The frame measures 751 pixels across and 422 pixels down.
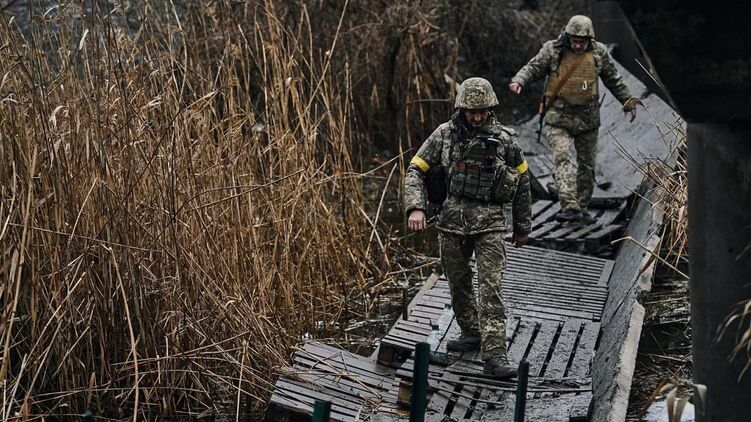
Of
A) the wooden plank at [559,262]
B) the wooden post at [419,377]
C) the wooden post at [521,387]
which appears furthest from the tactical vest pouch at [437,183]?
the wooden post at [419,377]

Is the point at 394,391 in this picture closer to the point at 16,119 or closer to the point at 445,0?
the point at 16,119

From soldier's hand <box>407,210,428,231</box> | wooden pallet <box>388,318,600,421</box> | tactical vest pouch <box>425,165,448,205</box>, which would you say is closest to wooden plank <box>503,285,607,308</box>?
wooden pallet <box>388,318,600,421</box>

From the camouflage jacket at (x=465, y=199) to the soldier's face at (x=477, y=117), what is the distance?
4 centimetres

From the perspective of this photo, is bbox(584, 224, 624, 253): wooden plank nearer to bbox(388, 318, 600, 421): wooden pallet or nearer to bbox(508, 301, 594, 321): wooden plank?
bbox(508, 301, 594, 321): wooden plank

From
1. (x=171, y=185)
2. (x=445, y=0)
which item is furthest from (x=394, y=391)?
(x=445, y=0)

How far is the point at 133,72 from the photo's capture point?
650cm

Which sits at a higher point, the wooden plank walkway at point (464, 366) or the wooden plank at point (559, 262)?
the wooden plank walkway at point (464, 366)

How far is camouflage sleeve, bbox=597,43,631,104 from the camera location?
9.78 m

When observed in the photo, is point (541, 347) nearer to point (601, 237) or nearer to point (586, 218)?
point (601, 237)

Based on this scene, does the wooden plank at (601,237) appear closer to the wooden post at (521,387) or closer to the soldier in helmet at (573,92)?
the soldier in helmet at (573,92)

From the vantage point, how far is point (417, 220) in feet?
21.4

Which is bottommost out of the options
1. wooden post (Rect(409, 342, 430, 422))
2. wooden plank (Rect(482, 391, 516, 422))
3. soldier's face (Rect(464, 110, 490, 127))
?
wooden plank (Rect(482, 391, 516, 422))

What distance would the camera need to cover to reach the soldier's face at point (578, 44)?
31.7 feet

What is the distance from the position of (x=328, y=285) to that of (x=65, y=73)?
2660mm
